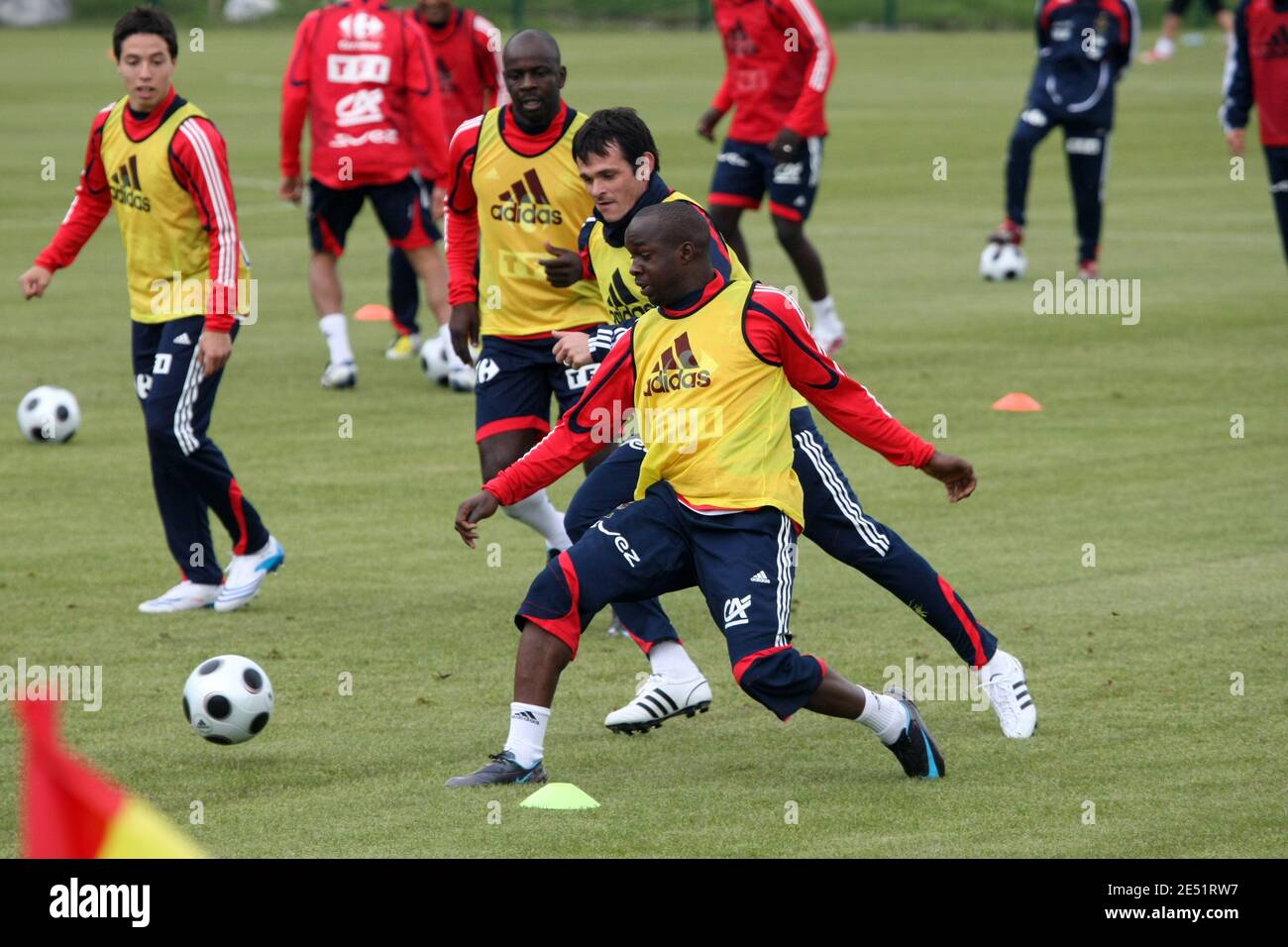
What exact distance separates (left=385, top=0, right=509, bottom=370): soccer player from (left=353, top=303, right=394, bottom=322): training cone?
5.10 ft

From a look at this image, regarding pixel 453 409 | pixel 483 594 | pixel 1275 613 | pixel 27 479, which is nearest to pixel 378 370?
pixel 453 409

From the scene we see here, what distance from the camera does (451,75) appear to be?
16.1 m

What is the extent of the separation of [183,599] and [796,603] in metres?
2.64

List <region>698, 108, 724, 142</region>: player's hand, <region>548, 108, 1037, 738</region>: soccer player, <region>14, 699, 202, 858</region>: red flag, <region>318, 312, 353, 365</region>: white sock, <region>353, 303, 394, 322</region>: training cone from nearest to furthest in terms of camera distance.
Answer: <region>14, 699, 202, 858</region>: red flag < <region>548, 108, 1037, 738</region>: soccer player < <region>318, 312, 353, 365</region>: white sock < <region>698, 108, 724, 142</region>: player's hand < <region>353, 303, 394, 322</region>: training cone

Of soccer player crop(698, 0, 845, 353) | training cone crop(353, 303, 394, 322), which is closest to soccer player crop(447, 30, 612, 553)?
soccer player crop(698, 0, 845, 353)

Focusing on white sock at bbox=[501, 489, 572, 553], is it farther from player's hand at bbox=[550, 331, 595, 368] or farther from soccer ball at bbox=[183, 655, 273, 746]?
soccer ball at bbox=[183, 655, 273, 746]

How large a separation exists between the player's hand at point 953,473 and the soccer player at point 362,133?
338 inches

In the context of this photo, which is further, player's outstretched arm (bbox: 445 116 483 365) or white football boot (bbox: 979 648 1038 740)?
player's outstretched arm (bbox: 445 116 483 365)

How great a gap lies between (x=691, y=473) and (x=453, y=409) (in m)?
7.45

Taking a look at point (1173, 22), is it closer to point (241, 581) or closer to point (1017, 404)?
point (1017, 404)

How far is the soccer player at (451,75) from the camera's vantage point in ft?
51.8

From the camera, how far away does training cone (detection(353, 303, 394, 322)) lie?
1770cm

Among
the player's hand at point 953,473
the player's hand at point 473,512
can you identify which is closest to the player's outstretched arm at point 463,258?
the player's hand at point 473,512

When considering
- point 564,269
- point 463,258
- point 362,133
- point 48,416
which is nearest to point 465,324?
point 463,258
